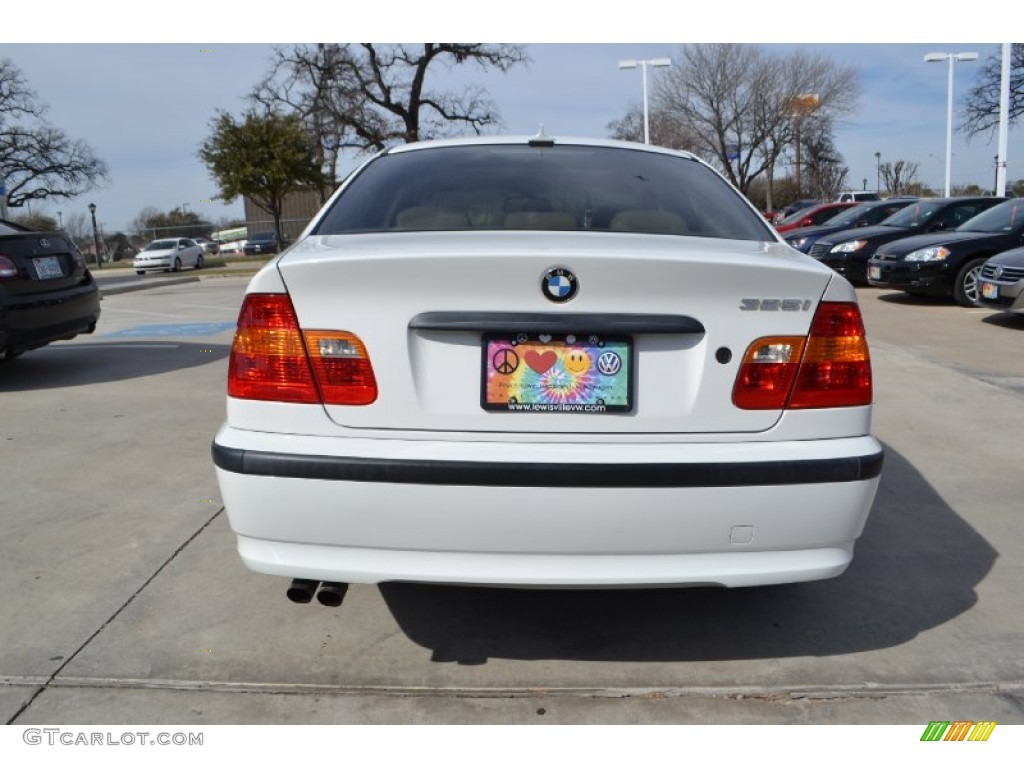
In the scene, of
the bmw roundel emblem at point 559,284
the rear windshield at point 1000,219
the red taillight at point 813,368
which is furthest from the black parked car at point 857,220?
the bmw roundel emblem at point 559,284

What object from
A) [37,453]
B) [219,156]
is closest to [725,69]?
[219,156]

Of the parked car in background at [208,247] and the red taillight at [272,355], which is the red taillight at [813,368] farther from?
the parked car in background at [208,247]

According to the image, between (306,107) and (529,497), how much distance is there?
108 ft

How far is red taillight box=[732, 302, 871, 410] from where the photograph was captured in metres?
2.32

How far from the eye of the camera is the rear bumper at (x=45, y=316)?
6.50 metres

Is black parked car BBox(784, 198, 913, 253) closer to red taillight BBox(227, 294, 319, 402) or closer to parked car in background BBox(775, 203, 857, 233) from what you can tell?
parked car in background BBox(775, 203, 857, 233)

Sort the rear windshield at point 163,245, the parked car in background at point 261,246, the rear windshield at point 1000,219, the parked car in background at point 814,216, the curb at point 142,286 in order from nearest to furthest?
the rear windshield at point 1000,219, the curb at point 142,286, the parked car in background at point 814,216, the rear windshield at point 163,245, the parked car in background at point 261,246

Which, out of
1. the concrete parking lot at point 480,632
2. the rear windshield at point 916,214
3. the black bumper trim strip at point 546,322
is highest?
the black bumper trim strip at point 546,322

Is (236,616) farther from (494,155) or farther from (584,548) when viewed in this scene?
(494,155)

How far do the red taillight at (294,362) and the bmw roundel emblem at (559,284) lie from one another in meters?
0.50

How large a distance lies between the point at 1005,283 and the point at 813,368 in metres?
7.77

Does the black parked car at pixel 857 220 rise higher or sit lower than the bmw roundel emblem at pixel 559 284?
lower

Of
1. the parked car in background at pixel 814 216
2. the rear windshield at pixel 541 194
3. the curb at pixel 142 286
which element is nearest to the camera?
the rear windshield at pixel 541 194

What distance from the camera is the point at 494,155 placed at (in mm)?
3387
